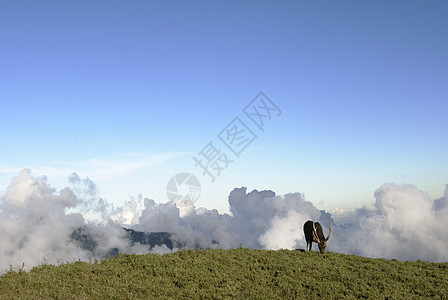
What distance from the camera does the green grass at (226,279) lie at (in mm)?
15664

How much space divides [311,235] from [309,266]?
9229 millimetres

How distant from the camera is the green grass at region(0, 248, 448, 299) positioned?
15.7m

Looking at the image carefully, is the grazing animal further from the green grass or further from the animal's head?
the green grass

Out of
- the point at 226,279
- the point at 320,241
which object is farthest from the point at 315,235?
the point at 226,279

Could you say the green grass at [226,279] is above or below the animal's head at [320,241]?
below

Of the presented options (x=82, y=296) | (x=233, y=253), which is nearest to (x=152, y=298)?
(x=82, y=296)

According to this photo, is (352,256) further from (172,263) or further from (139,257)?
(139,257)

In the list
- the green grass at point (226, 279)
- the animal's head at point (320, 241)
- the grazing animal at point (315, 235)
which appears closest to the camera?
the green grass at point (226, 279)

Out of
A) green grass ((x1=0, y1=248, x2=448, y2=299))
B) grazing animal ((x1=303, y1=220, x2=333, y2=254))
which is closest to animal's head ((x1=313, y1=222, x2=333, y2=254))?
grazing animal ((x1=303, y1=220, x2=333, y2=254))

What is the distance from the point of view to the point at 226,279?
715 inches

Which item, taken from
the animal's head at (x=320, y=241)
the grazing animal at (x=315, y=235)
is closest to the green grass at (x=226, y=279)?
the animal's head at (x=320, y=241)

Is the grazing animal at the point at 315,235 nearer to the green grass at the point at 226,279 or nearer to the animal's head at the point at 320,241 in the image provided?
the animal's head at the point at 320,241

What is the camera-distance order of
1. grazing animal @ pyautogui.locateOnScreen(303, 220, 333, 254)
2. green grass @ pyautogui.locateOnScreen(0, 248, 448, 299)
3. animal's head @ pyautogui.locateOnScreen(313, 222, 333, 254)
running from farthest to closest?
grazing animal @ pyautogui.locateOnScreen(303, 220, 333, 254) → animal's head @ pyautogui.locateOnScreen(313, 222, 333, 254) → green grass @ pyautogui.locateOnScreen(0, 248, 448, 299)

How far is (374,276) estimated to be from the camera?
2036 centimetres
